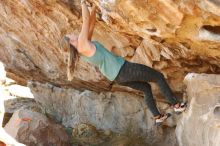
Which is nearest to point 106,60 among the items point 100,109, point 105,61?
point 105,61

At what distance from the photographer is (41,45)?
1109 cm

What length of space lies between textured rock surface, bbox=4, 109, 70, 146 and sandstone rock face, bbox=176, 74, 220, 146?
11.8 ft

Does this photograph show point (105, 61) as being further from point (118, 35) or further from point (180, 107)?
point (118, 35)

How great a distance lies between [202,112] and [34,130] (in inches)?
169

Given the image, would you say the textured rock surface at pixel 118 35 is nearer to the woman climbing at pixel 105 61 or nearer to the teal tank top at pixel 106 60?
the woman climbing at pixel 105 61

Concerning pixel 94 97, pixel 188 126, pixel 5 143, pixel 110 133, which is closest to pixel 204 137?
pixel 188 126

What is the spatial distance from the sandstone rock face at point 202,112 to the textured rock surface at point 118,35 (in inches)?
20.7

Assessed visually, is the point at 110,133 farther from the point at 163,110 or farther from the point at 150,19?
the point at 150,19

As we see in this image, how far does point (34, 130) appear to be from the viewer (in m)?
10.1

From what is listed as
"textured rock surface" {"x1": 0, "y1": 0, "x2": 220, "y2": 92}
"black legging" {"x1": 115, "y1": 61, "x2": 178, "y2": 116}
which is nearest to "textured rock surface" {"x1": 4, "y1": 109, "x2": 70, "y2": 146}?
"textured rock surface" {"x1": 0, "y1": 0, "x2": 220, "y2": 92}

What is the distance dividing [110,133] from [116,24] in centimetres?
355

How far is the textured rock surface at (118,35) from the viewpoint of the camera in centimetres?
664

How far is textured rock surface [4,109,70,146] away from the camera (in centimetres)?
997

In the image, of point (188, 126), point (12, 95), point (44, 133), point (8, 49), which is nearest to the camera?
point (188, 126)
